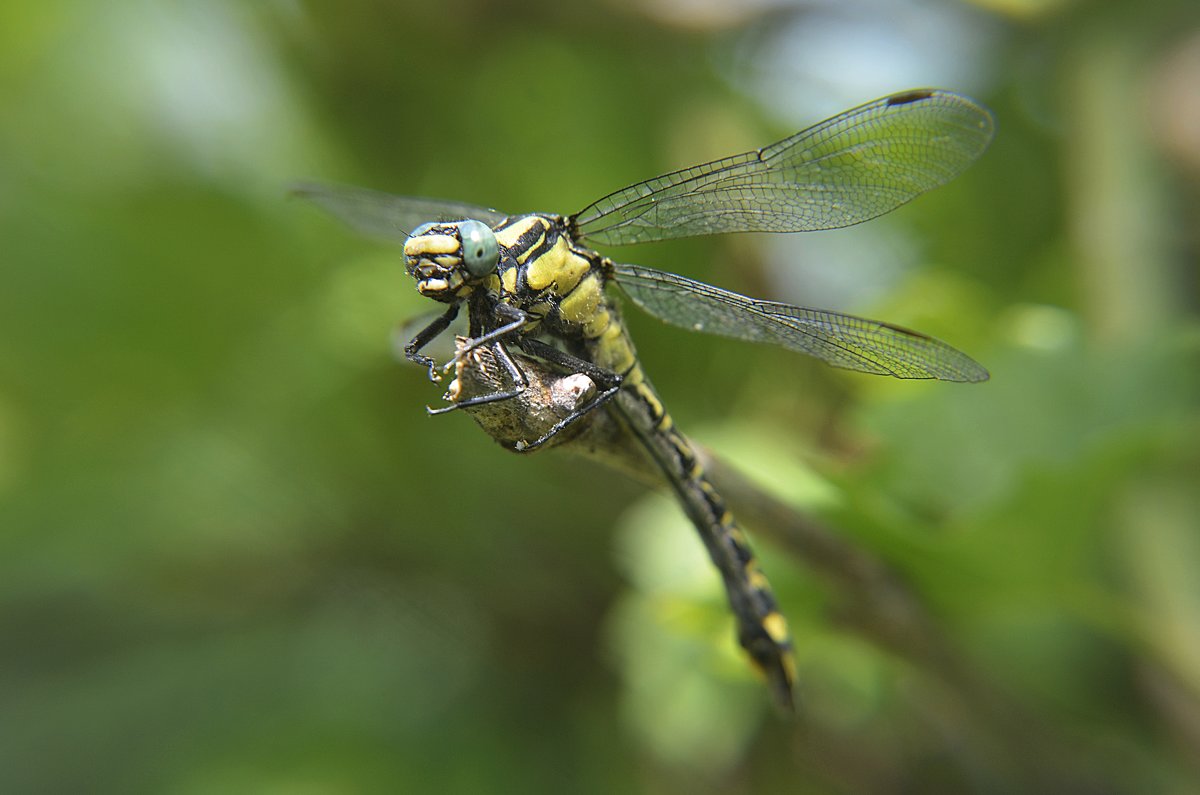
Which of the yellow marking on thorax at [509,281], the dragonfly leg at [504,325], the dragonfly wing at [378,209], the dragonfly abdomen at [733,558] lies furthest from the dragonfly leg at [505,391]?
the dragonfly wing at [378,209]

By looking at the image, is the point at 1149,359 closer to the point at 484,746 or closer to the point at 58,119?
the point at 484,746

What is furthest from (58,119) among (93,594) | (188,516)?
(93,594)

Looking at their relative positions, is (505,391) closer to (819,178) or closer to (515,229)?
(515,229)

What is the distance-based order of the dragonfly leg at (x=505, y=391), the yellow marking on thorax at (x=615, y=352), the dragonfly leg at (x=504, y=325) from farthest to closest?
the yellow marking on thorax at (x=615, y=352), the dragonfly leg at (x=504, y=325), the dragonfly leg at (x=505, y=391)

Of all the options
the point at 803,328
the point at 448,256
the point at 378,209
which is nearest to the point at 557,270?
the point at 448,256

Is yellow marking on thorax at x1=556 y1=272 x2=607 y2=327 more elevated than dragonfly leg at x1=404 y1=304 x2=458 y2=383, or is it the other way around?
dragonfly leg at x1=404 y1=304 x2=458 y2=383

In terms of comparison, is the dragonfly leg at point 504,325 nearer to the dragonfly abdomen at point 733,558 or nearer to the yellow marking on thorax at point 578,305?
the yellow marking on thorax at point 578,305

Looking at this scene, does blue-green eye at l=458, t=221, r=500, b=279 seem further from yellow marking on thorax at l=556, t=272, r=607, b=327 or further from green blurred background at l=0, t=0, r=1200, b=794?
green blurred background at l=0, t=0, r=1200, b=794

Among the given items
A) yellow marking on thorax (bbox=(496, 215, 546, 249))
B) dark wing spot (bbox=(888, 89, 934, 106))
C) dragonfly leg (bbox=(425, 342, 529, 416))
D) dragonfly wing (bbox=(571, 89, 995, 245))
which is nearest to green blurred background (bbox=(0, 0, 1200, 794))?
dragonfly wing (bbox=(571, 89, 995, 245))
